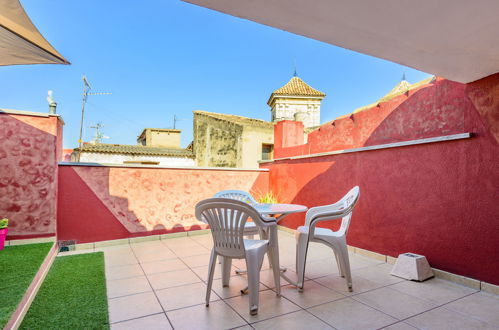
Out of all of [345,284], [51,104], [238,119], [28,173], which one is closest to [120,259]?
[28,173]

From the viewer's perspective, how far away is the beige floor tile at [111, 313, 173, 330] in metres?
2.02

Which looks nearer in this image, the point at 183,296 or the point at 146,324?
the point at 146,324

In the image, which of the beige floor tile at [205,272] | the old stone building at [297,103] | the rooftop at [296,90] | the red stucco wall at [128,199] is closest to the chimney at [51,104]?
the red stucco wall at [128,199]

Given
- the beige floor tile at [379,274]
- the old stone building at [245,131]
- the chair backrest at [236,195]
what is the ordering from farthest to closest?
the old stone building at [245,131] → the chair backrest at [236,195] → the beige floor tile at [379,274]

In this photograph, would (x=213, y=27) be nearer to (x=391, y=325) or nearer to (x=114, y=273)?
(x=114, y=273)

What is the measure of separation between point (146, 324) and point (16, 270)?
68.6 inches

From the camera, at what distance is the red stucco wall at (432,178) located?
8.71 feet

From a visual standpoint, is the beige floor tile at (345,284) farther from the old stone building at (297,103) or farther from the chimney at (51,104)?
the old stone building at (297,103)

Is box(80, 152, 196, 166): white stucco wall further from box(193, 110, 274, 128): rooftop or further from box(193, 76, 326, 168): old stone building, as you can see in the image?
box(193, 110, 274, 128): rooftop

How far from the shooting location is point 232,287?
2.80 metres

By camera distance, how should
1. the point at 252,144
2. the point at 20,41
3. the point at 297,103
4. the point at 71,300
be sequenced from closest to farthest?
the point at 20,41, the point at 71,300, the point at 252,144, the point at 297,103

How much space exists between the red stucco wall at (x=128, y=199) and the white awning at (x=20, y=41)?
203 cm

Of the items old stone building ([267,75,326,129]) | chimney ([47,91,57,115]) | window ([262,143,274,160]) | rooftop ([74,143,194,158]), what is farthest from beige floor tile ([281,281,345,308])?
rooftop ([74,143,194,158])

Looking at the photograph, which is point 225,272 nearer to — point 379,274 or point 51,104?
point 379,274
